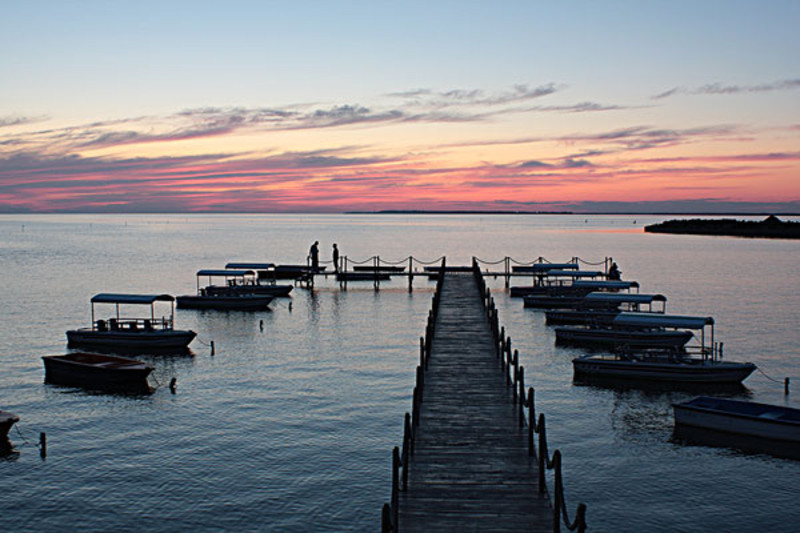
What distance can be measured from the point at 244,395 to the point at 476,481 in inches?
670

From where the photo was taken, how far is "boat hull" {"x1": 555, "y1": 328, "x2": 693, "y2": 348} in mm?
40750

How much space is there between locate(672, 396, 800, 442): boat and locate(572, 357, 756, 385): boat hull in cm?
630

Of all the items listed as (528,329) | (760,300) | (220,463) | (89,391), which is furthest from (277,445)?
(760,300)

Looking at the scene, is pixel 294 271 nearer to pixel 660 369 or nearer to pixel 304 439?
pixel 660 369

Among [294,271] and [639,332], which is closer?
[639,332]

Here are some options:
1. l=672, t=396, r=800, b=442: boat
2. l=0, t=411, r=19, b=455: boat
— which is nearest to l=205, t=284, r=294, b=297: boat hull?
l=0, t=411, r=19, b=455: boat

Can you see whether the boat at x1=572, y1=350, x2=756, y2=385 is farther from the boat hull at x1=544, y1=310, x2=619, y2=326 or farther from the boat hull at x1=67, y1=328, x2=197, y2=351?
the boat hull at x1=67, y1=328, x2=197, y2=351

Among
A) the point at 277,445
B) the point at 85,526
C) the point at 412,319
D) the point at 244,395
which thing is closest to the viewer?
the point at 85,526

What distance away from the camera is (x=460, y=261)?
122812mm

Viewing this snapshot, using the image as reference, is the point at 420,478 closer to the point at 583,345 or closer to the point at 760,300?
the point at 583,345

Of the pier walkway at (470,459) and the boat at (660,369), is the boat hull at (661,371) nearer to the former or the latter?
the boat at (660,369)

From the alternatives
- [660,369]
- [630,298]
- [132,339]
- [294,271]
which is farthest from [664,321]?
[294,271]

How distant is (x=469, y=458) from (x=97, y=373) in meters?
21.5

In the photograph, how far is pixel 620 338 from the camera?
4306 centimetres
